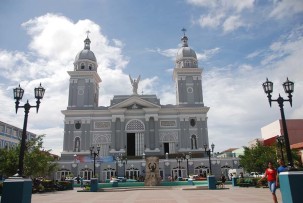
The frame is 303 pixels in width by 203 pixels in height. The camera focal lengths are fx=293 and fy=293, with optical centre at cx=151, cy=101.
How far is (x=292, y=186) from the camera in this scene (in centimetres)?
1171

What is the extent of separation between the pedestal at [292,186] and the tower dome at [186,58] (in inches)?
2211

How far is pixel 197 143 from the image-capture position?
61500 millimetres

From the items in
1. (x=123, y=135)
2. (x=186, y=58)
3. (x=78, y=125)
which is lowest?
(x=123, y=135)

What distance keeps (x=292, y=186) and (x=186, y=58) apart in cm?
Result: 5728

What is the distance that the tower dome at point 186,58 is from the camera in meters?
67.4

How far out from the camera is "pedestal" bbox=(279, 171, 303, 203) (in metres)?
11.6

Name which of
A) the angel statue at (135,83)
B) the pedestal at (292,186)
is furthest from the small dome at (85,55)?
the pedestal at (292,186)

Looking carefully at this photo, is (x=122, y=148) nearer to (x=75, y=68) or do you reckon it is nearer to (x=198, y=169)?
(x=198, y=169)

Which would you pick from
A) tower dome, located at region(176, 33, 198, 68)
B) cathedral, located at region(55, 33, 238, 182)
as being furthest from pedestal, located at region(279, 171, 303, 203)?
tower dome, located at region(176, 33, 198, 68)

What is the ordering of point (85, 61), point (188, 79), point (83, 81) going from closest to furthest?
point (83, 81)
point (188, 79)
point (85, 61)

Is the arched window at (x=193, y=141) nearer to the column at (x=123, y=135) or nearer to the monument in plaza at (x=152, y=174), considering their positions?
the column at (x=123, y=135)

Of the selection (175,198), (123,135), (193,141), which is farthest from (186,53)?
(175,198)

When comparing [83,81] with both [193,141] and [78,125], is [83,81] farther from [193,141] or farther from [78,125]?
[193,141]

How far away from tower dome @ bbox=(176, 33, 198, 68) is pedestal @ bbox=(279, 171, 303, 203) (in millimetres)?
56168
